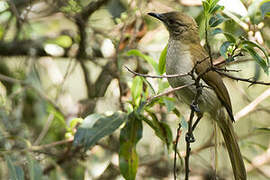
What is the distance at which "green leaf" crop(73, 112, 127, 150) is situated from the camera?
289 cm

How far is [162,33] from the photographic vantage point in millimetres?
4594

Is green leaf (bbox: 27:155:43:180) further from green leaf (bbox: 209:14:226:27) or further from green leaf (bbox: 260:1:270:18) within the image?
green leaf (bbox: 260:1:270:18)

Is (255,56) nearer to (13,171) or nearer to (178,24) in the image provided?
(178,24)

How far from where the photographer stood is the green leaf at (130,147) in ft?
9.46

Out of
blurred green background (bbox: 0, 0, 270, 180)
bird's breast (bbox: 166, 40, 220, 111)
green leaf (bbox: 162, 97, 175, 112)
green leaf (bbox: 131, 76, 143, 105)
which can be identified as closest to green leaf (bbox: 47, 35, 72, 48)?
blurred green background (bbox: 0, 0, 270, 180)

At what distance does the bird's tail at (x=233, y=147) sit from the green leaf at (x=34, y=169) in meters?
1.35

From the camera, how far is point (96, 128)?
9.68ft

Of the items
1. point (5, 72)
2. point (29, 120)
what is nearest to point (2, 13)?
point (5, 72)

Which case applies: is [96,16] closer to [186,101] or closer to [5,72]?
[5,72]

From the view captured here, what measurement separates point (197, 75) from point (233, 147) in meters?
0.62

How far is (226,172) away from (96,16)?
1.96m

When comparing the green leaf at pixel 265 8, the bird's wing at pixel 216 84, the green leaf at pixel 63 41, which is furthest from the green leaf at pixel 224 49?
the green leaf at pixel 63 41

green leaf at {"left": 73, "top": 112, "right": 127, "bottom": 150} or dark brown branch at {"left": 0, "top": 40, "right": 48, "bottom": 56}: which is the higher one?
green leaf at {"left": 73, "top": 112, "right": 127, "bottom": 150}

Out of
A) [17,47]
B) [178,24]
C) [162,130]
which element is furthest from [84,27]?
[162,130]
